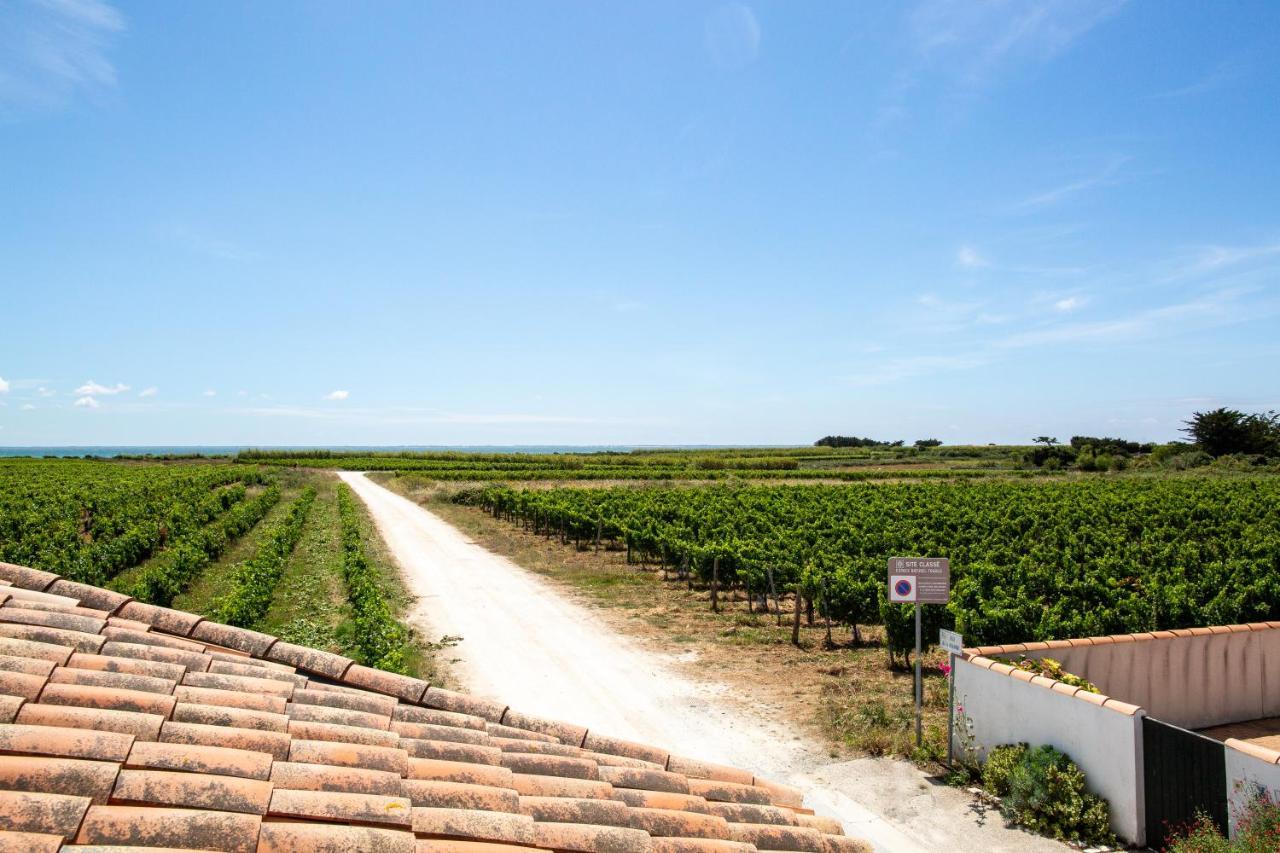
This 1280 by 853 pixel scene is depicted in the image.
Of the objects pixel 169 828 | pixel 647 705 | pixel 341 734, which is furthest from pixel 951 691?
pixel 169 828

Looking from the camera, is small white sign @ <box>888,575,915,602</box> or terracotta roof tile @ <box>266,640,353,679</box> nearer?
terracotta roof tile @ <box>266,640,353,679</box>

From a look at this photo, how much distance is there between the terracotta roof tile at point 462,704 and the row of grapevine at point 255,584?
1341 cm

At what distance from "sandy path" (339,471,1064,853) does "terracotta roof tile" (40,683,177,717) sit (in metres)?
8.04

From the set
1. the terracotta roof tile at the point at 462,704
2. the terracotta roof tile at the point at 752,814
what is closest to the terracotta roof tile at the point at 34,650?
the terracotta roof tile at the point at 462,704

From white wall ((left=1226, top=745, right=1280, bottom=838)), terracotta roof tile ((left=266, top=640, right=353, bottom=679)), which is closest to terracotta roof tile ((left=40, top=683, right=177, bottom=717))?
terracotta roof tile ((left=266, top=640, right=353, bottom=679))

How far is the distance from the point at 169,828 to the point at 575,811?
6.45 ft

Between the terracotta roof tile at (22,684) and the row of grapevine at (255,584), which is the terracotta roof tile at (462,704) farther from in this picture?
the row of grapevine at (255,584)

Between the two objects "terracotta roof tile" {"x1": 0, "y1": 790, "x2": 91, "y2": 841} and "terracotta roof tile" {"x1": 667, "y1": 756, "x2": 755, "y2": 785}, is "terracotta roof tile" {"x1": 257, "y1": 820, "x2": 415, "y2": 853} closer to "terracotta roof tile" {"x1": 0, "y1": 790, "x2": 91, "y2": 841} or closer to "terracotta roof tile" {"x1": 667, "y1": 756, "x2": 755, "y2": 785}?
"terracotta roof tile" {"x1": 0, "y1": 790, "x2": 91, "y2": 841}

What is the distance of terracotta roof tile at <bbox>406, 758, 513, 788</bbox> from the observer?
3.69 metres

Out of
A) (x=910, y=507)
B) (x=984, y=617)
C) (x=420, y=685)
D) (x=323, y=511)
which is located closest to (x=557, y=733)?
(x=420, y=685)

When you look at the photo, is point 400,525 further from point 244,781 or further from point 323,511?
point 244,781

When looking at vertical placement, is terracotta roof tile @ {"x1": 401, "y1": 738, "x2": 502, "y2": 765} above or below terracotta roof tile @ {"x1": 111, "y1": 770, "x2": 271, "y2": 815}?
below

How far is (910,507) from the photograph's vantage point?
40.5m

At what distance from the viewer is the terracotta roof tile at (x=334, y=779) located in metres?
3.10
